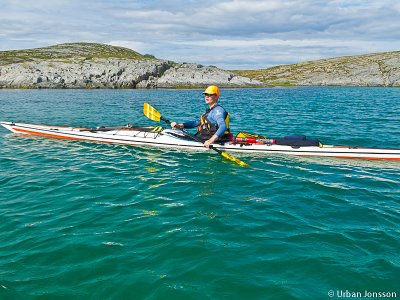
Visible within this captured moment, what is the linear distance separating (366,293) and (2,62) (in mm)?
102837

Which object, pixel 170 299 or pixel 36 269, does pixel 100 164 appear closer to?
pixel 36 269

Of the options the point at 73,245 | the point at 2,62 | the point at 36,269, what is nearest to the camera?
the point at 36,269

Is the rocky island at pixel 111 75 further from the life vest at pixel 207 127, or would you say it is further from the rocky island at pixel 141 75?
the life vest at pixel 207 127

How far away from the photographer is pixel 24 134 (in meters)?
15.8

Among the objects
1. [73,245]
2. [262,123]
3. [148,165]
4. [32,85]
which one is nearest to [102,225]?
[73,245]

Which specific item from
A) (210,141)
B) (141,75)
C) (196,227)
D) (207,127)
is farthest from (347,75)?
(196,227)

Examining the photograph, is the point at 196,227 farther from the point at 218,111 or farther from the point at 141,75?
the point at 141,75

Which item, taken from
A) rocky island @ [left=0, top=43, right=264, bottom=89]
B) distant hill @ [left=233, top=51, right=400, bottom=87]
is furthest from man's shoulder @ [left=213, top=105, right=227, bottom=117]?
distant hill @ [left=233, top=51, right=400, bottom=87]

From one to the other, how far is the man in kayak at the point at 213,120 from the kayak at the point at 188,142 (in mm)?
Result: 505

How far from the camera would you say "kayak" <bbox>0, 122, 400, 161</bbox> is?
11253 millimetres

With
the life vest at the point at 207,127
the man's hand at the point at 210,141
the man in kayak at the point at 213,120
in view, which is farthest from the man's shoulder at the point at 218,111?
the man's hand at the point at 210,141

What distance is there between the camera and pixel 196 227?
20.9 feet

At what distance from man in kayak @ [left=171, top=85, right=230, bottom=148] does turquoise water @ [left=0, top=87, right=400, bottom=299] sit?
92 centimetres

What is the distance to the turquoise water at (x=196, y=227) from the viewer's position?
4.59m
